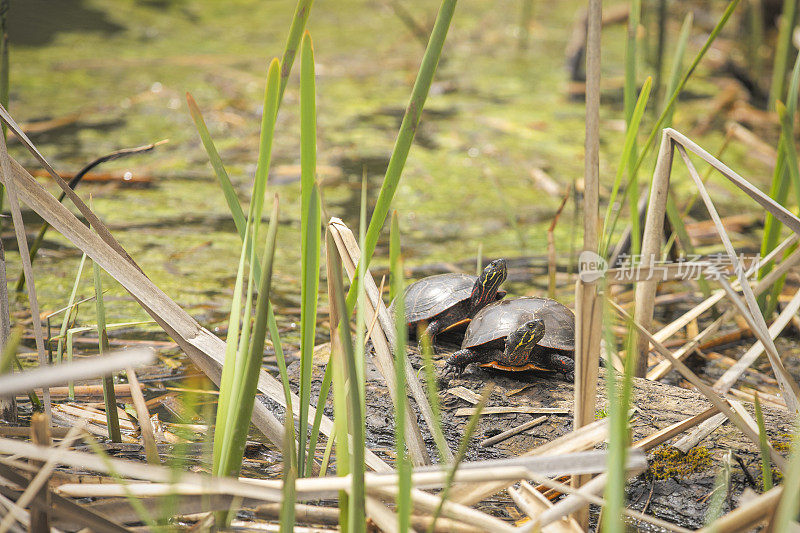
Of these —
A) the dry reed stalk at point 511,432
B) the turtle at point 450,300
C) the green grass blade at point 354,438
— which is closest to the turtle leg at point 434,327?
the turtle at point 450,300

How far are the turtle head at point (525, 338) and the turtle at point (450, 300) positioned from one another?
288 mm

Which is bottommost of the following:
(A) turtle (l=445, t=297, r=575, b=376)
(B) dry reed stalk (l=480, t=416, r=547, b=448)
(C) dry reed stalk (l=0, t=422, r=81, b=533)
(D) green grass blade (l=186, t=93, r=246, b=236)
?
(B) dry reed stalk (l=480, t=416, r=547, b=448)

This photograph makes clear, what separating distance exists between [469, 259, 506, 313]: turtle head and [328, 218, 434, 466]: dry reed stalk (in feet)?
1.86

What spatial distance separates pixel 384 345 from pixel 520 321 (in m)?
0.48

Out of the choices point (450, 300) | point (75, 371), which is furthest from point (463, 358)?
point (75, 371)

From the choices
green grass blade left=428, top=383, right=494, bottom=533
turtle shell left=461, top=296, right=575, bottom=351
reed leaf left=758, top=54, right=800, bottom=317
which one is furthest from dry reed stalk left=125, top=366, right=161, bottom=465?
reed leaf left=758, top=54, right=800, bottom=317

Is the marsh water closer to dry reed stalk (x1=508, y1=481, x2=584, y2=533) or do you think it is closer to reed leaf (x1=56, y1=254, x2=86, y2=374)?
reed leaf (x1=56, y1=254, x2=86, y2=374)

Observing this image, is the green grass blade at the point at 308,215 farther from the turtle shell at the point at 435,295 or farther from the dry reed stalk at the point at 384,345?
the turtle shell at the point at 435,295

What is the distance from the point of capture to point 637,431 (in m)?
1.32

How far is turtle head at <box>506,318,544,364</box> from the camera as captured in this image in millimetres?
1481

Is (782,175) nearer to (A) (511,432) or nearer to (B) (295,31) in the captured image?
(A) (511,432)

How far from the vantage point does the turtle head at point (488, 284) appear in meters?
1.77

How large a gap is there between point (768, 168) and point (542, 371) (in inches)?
95.5

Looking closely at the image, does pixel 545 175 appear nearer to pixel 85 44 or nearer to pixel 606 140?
pixel 606 140
